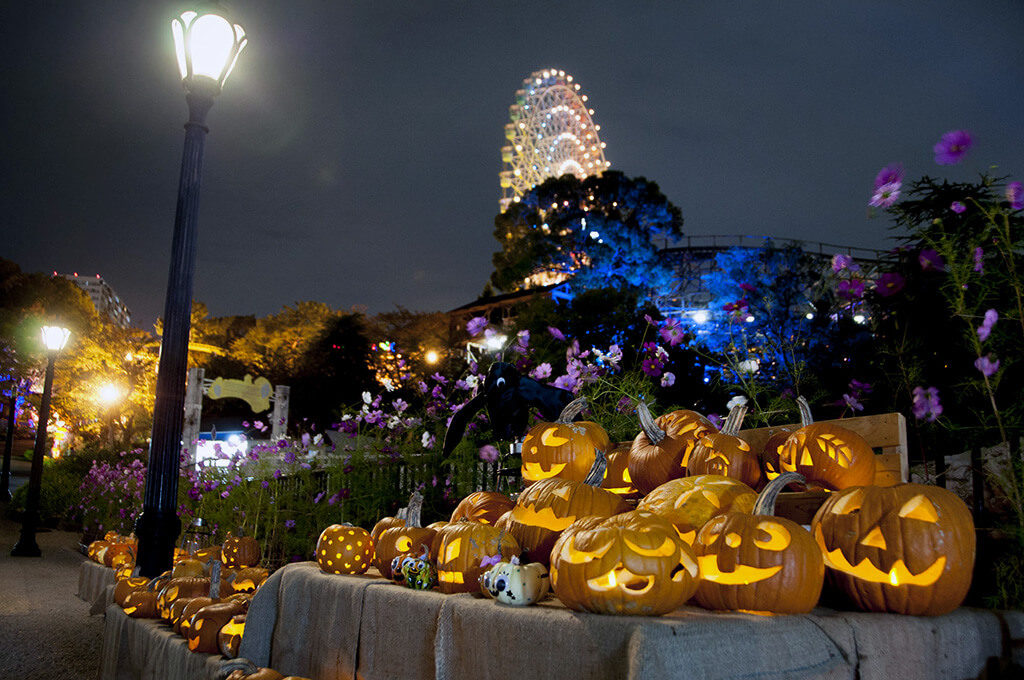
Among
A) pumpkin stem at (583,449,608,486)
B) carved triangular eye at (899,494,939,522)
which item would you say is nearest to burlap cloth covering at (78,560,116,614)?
pumpkin stem at (583,449,608,486)

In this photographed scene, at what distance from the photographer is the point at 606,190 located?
3512 cm

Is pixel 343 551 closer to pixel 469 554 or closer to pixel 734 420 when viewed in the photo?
pixel 469 554

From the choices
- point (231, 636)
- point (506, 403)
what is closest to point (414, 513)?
point (506, 403)

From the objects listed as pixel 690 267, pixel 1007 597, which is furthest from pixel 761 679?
pixel 690 267

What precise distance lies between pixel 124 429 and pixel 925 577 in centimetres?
2401

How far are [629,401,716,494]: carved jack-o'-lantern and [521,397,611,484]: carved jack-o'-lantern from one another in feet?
0.68

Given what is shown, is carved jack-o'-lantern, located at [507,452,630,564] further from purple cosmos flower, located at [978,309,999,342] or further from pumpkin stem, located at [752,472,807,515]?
purple cosmos flower, located at [978,309,999,342]

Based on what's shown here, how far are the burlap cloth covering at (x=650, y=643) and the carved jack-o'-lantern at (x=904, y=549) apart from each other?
76 mm

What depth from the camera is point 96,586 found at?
582cm

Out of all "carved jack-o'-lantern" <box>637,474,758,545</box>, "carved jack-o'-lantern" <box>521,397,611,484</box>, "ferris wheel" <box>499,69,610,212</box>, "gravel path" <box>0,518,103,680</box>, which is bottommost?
"gravel path" <box>0,518,103,680</box>

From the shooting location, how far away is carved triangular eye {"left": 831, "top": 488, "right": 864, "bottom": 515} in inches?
81.2

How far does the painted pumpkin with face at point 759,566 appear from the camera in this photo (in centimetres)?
187

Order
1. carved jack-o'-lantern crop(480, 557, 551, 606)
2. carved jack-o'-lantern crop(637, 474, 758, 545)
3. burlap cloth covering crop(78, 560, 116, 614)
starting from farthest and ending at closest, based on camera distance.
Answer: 1. burlap cloth covering crop(78, 560, 116, 614)
2. carved jack-o'-lantern crop(637, 474, 758, 545)
3. carved jack-o'-lantern crop(480, 557, 551, 606)

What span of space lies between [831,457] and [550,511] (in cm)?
103
